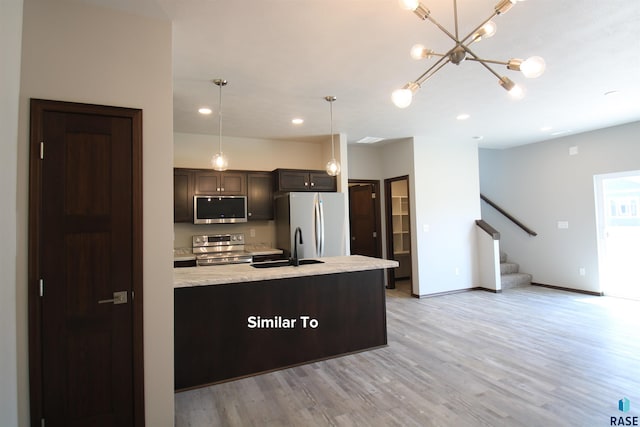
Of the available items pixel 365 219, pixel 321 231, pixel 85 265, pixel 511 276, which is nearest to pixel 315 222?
pixel 321 231

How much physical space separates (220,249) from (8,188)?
4561 mm

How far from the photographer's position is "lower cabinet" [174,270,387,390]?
264cm

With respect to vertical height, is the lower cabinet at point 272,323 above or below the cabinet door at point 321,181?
below

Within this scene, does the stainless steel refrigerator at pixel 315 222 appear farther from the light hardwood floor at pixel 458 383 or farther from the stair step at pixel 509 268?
the stair step at pixel 509 268

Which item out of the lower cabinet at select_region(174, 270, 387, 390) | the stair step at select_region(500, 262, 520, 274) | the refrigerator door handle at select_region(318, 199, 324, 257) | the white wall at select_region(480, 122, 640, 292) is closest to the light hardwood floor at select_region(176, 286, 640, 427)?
the lower cabinet at select_region(174, 270, 387, 390)

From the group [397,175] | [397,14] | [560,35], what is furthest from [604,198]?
[397,14]

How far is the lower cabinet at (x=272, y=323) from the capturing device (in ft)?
8.66

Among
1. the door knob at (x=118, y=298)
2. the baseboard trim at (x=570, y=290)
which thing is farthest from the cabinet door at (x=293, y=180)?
the baseboard trim at (x=570, y=290)

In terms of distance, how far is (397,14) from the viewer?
2.18 meters

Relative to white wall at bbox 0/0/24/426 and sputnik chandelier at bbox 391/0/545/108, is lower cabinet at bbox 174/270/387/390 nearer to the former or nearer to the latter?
sputnik chandelier at bbox 391/0/545/108

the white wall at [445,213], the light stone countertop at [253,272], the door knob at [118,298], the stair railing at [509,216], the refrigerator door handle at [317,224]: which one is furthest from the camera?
the stair railing at [509,216]

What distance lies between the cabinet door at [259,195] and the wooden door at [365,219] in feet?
5.38

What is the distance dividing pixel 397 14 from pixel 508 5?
2.64 ft

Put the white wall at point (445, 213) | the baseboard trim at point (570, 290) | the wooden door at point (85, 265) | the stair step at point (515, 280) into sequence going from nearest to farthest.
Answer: the wooden door at point (85, 265) → the baseboard trim at point (570, 290) → the white wall at point (445, 213) → the stair step at point (515, 280)
